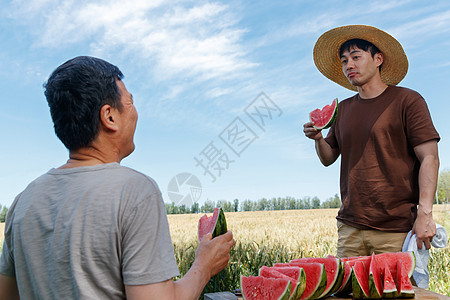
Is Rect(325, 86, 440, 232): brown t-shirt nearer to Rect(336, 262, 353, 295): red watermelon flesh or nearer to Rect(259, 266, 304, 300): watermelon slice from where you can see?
Rect(336, 262, 353, 295): red watermelon flesh

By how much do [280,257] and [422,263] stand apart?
3.34 metres

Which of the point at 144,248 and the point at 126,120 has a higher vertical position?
the point at 126,120

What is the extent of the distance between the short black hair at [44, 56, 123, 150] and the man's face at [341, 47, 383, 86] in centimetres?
273

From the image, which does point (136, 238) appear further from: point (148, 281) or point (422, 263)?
point (422, 263)

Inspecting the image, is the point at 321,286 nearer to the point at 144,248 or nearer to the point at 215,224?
the point at 215,224

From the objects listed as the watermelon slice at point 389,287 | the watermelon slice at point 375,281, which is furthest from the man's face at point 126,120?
the watermelon slice at point 389,287

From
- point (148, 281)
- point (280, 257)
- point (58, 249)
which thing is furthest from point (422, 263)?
point (280, 257)

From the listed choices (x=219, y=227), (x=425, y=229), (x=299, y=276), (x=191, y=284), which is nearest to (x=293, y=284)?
(x=299, y=276)

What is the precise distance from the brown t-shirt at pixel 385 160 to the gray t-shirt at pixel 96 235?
2497mm

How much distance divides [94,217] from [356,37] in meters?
3.42

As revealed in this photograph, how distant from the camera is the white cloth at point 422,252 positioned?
309cm

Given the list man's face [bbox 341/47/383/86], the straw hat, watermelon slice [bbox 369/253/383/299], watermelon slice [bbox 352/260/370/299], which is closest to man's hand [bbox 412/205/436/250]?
watermelon slice [bbox 369/253/383/299]

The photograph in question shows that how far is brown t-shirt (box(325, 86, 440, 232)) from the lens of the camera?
11.0ft

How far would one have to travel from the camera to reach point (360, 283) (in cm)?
231
